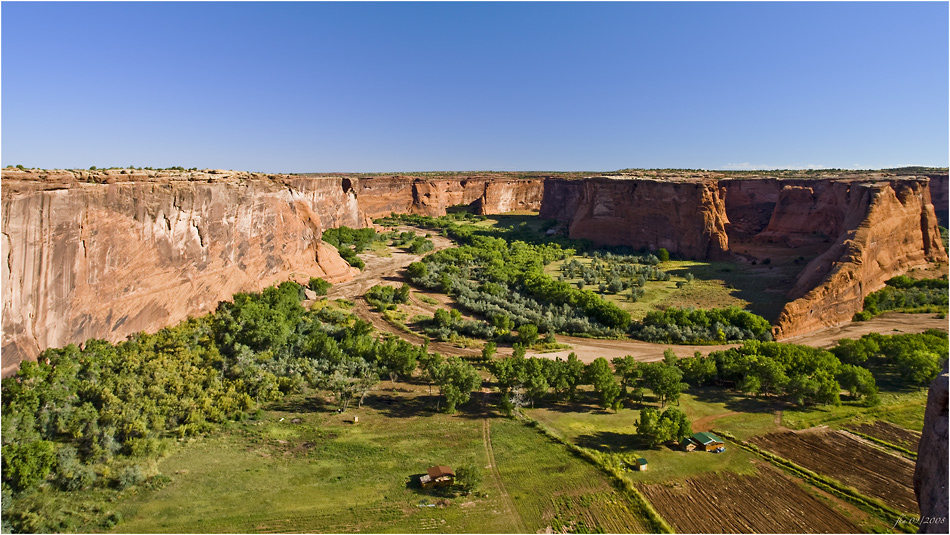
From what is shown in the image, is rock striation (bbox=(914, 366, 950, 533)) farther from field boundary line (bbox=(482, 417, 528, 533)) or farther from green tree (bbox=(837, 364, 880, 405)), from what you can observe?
green tree (bbox=(837, 364, 880, 405))

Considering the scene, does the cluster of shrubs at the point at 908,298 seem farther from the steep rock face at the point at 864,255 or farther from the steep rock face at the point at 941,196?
the steep rock face at the point at 941,196

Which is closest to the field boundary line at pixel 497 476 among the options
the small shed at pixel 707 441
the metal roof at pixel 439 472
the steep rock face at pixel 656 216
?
the metal roof at pixel 439 472

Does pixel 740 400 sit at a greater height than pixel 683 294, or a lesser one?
lesser

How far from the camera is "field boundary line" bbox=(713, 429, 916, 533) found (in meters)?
20.1

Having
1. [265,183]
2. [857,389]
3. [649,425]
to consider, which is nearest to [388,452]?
[649,425]

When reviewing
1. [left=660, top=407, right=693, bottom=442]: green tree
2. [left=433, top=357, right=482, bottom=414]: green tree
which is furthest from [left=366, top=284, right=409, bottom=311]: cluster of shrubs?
[left=660, top=407, right=693, bottom=442]: green tree

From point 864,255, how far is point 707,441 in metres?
33.7

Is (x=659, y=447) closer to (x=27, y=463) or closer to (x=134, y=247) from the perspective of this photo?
(x=27, y=463)

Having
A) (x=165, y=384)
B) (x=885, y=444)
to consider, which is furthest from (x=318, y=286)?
(x=885, y=444)

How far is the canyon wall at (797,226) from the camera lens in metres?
43.5

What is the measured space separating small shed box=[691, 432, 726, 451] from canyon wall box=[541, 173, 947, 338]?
18861 mm

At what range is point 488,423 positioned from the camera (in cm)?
2789

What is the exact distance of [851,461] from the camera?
23.9 metres

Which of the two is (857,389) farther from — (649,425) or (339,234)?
(339,234)
